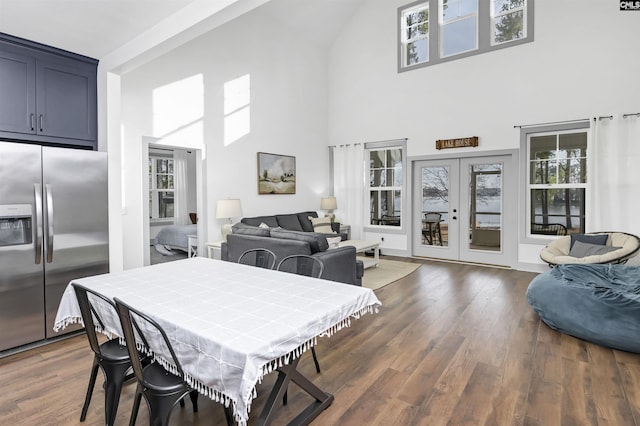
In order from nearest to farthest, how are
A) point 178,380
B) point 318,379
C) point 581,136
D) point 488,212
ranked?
point 178,380
point 318,379
point 581,136
point 488,212

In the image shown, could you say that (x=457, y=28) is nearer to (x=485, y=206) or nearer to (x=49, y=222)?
(x=485, y=206)

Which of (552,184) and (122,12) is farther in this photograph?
(552,184)

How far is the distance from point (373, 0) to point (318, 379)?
24.5 ft

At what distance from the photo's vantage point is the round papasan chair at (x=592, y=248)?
454 cm

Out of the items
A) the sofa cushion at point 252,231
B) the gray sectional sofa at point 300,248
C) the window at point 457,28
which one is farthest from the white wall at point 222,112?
the window at point 457,28

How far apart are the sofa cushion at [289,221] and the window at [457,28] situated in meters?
3.65

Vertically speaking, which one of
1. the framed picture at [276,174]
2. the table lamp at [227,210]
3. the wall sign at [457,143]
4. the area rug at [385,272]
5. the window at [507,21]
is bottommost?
the area rug at [385,272]

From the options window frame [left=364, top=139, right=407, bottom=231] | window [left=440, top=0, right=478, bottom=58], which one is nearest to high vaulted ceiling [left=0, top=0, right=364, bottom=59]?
window frame [left=364, top=139, right=407, bottom=231]

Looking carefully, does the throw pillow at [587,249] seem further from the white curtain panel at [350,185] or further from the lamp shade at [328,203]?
the lamp shade at [328,203]

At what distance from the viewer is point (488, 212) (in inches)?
254

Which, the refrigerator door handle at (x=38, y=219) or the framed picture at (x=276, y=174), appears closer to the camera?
the refrigerator door handle at (x=38, y=219)

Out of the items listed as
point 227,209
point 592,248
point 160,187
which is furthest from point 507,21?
point 160,187

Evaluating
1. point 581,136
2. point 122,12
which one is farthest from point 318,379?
point 581,136

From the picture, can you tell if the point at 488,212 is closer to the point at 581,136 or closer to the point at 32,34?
the point at 581,136
